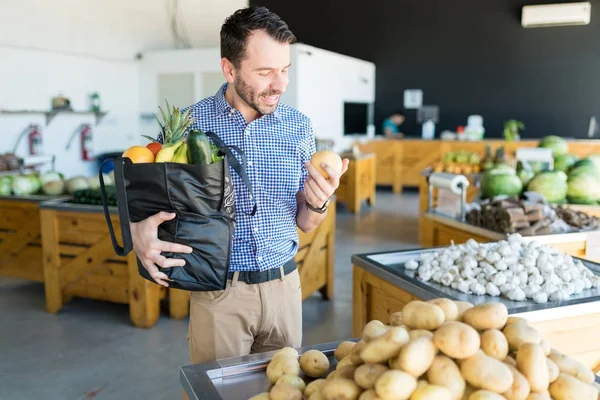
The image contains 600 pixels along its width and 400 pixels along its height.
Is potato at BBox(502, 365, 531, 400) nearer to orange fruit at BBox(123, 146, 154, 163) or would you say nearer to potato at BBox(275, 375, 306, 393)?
potato at BBox(275, 375, 306, 393)

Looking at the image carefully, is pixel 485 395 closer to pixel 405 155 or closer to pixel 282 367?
pixel 282 367

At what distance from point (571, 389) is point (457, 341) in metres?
0.28

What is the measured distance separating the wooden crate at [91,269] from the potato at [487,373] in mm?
3348

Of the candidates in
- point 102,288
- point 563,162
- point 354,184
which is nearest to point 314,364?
point 102,288

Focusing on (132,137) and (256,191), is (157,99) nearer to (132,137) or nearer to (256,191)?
(132,137)

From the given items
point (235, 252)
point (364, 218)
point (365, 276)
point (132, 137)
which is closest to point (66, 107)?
point (132, 137)

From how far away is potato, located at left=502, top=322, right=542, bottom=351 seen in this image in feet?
4.13

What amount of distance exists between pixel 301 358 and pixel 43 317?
3562 millimetres

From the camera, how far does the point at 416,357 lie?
1151mm

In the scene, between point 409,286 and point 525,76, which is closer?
point 409,286

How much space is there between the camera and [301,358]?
1568 millimetres

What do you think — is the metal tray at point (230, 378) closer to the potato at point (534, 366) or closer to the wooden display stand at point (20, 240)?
the potato at point (534, 366)

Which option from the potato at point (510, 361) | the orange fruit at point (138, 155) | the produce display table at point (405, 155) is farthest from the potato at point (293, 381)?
the produce display table at point (405, 155)

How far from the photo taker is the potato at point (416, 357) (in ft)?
3.77
